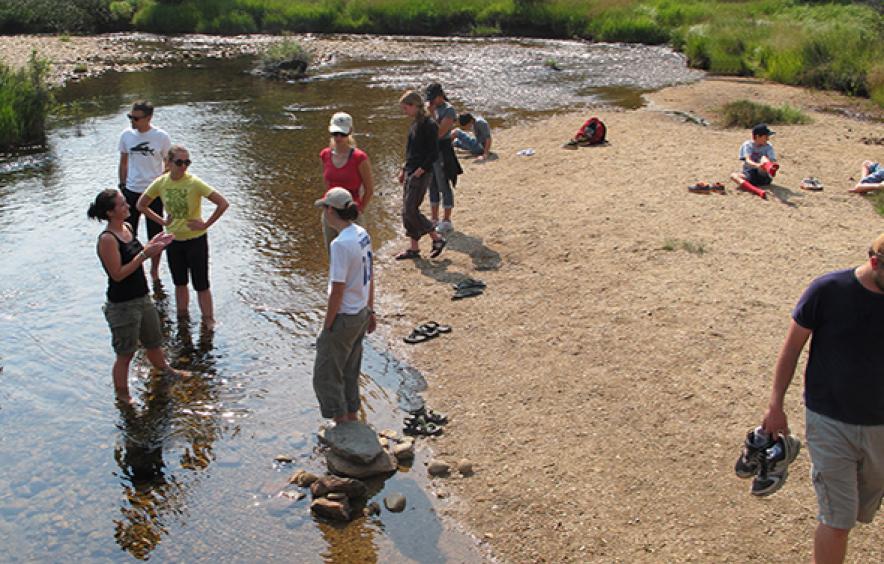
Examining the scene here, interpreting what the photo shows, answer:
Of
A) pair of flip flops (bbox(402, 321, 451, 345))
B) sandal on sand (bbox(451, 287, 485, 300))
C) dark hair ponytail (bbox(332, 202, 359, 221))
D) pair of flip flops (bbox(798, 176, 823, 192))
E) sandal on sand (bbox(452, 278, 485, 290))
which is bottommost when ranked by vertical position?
pair of flip flops (bbox(402, 321, 451, 345))

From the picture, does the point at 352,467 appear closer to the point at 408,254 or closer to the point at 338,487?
the point at 338,487

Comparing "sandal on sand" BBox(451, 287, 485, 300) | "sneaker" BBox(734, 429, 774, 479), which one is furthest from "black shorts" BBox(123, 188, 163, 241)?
"sneaker" BBox(734, 429, 774, 479)

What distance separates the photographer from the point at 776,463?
508 centimetres

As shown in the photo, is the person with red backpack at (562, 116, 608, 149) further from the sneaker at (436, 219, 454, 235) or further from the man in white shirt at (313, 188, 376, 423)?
the man in white shirt at (313, 188, 376, 423)

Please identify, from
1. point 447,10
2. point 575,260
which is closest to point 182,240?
point 575,260

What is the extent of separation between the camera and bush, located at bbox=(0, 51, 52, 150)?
18547 mm

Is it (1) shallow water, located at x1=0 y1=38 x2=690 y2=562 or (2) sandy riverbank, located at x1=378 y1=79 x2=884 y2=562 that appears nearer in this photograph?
(2) sandy riverbank, located at x1=378 y1=79 x2=884 y2=562

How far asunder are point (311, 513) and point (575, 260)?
18.2 feet

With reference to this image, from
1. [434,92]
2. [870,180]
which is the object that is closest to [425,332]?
[434,92]

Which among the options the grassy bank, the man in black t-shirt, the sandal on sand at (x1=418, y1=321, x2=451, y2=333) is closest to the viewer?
the man in black t-shirt

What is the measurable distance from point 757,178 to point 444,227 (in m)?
4.95

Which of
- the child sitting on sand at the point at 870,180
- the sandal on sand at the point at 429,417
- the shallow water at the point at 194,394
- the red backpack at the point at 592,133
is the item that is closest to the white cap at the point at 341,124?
the shallow water at the point at 194,394

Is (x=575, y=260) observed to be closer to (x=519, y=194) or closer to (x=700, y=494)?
(x=519, y=194)

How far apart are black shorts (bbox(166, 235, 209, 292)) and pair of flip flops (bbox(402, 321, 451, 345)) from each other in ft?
7.62
